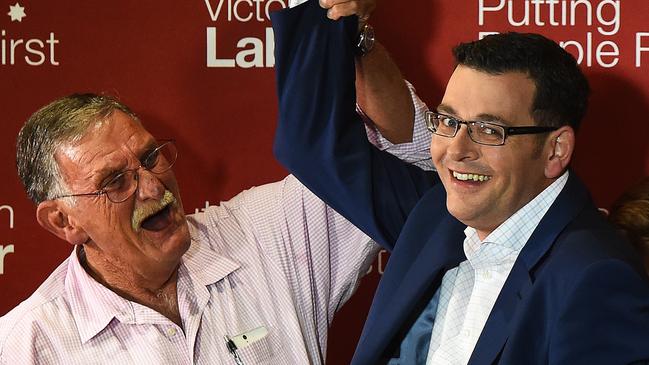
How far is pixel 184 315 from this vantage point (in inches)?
103

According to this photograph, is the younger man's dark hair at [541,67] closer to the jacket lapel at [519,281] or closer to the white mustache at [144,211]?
the jacket lapel at [519,281]

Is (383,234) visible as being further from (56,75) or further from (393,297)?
(56,75)

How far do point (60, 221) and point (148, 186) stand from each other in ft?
0.79

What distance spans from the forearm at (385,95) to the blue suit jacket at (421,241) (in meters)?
0.08

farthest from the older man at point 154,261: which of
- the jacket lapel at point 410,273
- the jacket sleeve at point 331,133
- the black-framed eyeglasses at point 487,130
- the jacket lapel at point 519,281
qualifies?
the jacket lapel at point 519,281

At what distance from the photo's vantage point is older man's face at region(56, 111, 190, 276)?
255cm

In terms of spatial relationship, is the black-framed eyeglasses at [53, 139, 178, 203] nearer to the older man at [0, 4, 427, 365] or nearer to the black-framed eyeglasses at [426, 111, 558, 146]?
the older man at [0, 4, 427, 365]

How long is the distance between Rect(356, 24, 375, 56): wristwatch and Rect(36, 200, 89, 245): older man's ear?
0.79 meters

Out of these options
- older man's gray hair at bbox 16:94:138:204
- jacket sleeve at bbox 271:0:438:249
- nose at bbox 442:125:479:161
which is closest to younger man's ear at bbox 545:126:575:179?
nose at bbox 442:125:479:161

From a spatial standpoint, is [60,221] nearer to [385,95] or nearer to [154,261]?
[154,261]

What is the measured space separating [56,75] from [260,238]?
2.32ft

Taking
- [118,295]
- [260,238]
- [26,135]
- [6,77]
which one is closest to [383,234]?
[260,238]

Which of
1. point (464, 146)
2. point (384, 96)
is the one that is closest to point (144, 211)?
point (384, 96)

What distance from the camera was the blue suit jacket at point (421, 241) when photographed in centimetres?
179
